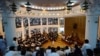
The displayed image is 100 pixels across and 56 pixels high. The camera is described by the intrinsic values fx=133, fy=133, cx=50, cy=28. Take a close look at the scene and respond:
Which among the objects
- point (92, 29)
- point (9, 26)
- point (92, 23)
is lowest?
point (92, 29)

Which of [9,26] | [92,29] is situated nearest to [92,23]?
[92,29]

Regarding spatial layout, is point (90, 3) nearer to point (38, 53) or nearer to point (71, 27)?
point (38, 53)

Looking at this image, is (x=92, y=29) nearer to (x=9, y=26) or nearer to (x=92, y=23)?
(x=92, y=23)

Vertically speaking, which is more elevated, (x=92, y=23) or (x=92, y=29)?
(x=92, y=23)

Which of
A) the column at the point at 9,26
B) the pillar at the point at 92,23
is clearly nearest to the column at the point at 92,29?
the pillar at the point at 92,23

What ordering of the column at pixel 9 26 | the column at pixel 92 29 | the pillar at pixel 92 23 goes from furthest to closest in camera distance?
the column at pixel 9 26
the column at pixel 92 29
the pillar at pixel 92 23

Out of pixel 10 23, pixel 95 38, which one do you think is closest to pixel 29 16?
pixel 10 23

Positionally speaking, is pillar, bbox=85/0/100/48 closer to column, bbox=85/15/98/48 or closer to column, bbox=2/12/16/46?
column, bbox=85/15/98/48

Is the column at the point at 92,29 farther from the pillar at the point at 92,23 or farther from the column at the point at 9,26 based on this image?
the column at the point at 9,26

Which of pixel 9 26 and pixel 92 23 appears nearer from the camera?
pixel 92 23

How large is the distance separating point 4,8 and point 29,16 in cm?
745

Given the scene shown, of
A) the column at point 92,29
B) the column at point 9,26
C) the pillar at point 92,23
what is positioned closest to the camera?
the pillar at point 92,23

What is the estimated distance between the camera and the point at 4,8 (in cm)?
893

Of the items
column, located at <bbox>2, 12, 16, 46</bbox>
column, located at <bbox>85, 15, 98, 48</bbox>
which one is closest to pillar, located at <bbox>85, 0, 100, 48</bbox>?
column, located at <bbox>85, 15, 98, 48</bbox>
